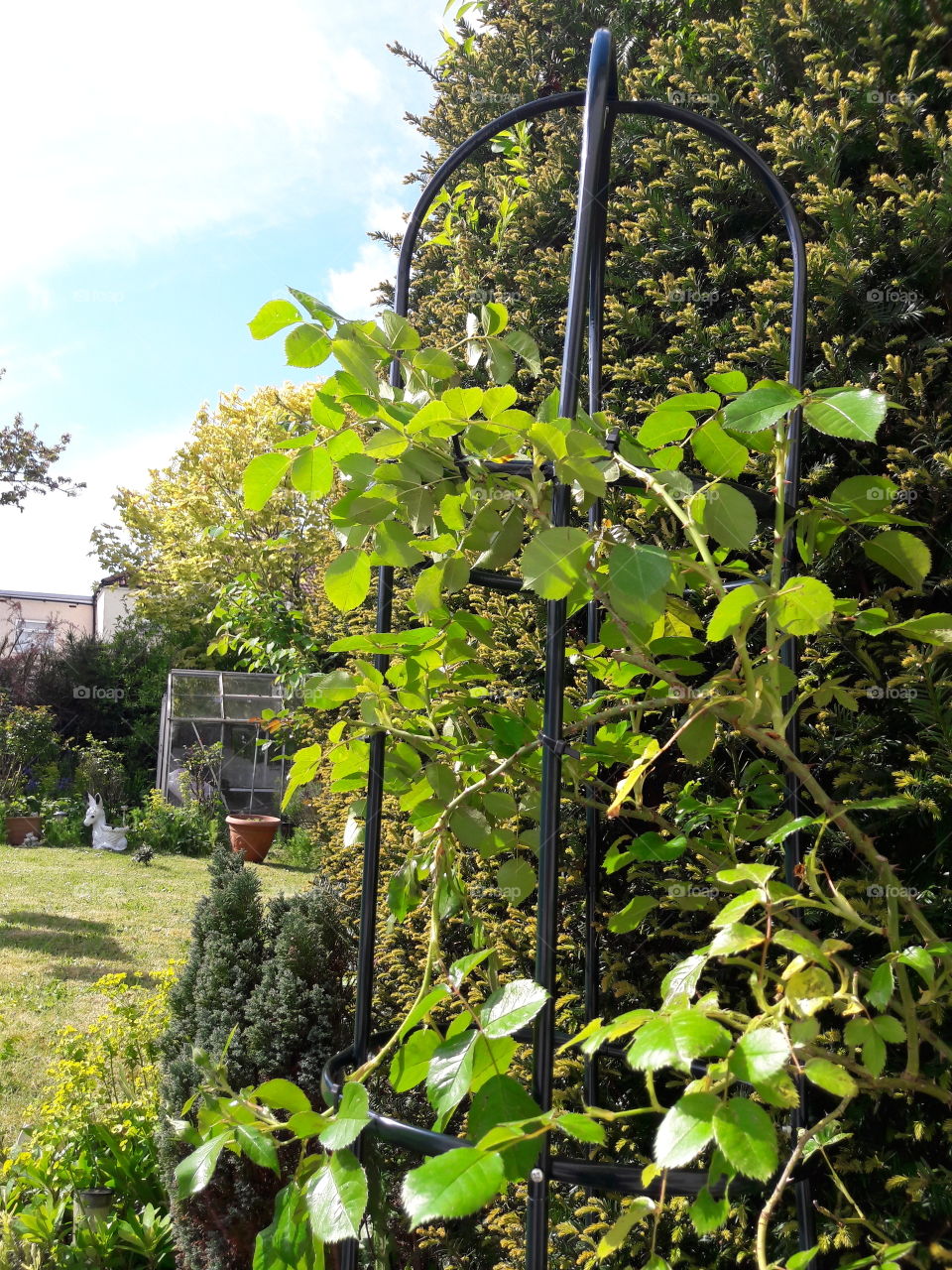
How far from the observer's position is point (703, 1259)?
1.38 meters

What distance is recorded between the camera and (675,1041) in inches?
22.4

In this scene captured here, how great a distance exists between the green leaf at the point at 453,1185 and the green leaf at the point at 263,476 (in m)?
0.62

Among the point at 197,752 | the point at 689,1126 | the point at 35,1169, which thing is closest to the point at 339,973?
the point at 35,1169

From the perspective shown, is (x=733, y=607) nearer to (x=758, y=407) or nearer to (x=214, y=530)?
(x=758, y=407)

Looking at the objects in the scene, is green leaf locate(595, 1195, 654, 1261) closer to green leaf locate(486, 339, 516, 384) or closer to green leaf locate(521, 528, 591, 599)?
green leaf locate(521, 528, 591, 599)

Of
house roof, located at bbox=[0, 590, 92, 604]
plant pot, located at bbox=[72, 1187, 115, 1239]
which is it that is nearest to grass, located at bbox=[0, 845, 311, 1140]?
plant pot, located at bbox=[72, 1187, 115, 1239]

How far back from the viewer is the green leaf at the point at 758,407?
0.74 meters

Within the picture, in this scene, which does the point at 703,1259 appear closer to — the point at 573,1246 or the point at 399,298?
the point at 573,1246

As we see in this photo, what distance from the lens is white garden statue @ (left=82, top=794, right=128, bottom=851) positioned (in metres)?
10.0

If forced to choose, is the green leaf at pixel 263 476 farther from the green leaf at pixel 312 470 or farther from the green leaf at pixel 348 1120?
the green leaf at pixel 348 1120

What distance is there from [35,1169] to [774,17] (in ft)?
10.8

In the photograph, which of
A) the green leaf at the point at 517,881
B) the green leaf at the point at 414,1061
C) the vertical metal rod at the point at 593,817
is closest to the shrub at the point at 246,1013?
the vertical metal rod at the point at 593,817

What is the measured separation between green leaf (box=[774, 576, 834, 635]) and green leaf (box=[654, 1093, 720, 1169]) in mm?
359

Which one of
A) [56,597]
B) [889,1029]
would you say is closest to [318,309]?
[889,1029]
